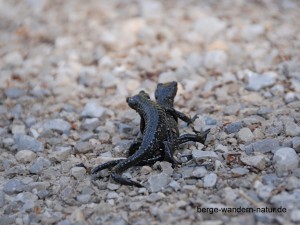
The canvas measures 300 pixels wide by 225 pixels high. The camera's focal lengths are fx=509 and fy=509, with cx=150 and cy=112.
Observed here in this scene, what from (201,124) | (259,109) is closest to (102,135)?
(201,124)

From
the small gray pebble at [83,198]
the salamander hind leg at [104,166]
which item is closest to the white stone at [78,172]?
the salamander hind leg at [104,166]

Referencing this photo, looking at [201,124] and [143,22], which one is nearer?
[201,124]

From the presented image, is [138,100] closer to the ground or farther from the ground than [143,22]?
closer to the ground

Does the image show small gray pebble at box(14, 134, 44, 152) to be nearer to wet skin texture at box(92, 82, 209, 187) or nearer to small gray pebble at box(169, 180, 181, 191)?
wet skin texture at box(92, 82, 209, 187)

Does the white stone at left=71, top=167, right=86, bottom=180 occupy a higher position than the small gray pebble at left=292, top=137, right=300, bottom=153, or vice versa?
the small gray pebble at left=292, top=137, right=300, bottom=153

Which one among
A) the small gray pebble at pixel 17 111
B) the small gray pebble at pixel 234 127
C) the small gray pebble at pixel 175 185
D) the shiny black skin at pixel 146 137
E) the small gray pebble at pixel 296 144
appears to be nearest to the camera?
the small gray pebble at pixel 175 185

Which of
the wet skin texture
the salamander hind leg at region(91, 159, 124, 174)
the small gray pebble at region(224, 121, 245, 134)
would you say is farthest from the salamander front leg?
the salamander hind leg at region(91, 159, 124, 174)

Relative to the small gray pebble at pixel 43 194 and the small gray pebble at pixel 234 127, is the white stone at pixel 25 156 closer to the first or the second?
the small gray pebble at pixel 43 194

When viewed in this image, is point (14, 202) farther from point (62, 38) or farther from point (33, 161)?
point (62, 38)
